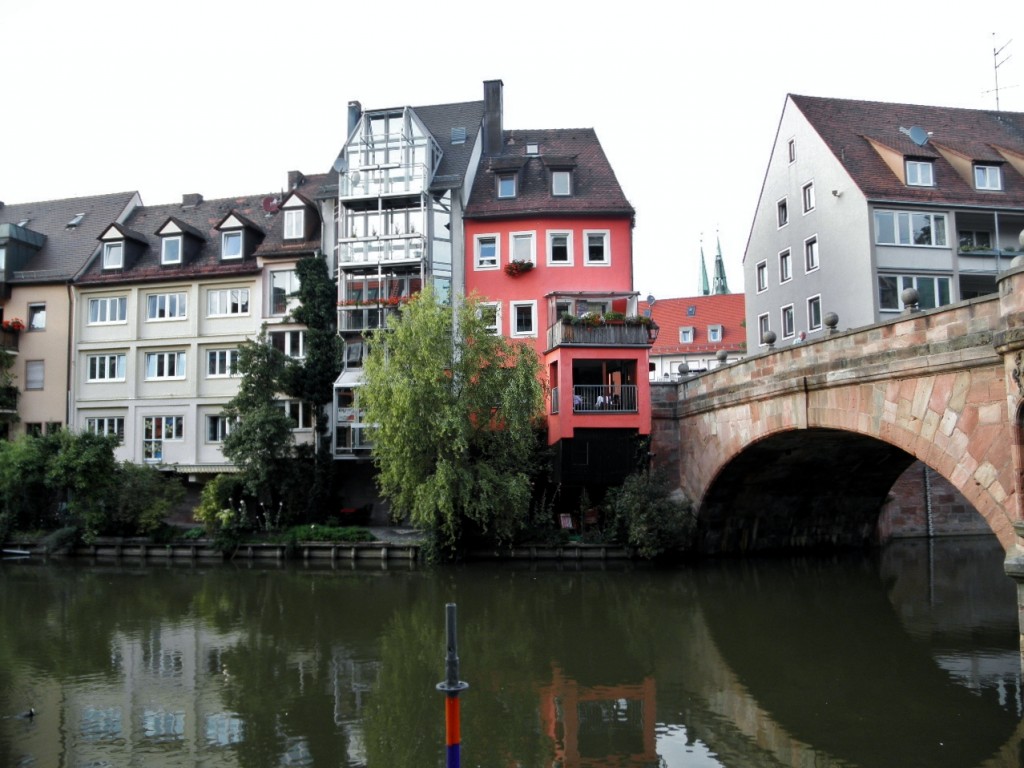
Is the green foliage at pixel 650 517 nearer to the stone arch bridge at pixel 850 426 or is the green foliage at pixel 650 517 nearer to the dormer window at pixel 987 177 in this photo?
the stone arch bridge at pixel 850 426

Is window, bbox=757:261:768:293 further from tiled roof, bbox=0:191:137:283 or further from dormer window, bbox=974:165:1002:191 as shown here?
tiled roof, bbox=0:191:137:283

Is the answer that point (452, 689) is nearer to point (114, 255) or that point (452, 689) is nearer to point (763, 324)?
point (763, 324)

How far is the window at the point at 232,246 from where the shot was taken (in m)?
36.9

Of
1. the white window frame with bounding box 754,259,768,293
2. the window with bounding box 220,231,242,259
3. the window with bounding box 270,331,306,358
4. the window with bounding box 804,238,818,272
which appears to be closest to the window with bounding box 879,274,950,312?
the window with bounding box 804,238,818,272

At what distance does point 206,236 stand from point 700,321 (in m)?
37.3

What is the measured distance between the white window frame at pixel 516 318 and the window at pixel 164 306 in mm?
14570

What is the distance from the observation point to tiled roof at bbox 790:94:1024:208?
31406 millimetres

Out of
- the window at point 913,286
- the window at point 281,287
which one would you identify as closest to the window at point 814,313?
the window at point 913,286

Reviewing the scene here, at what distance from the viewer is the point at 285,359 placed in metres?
32.8

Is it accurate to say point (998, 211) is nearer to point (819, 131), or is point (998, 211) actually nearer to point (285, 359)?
point (819, 131)

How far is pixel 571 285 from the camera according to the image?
3319 centimetres

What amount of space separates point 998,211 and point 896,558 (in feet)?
43.2

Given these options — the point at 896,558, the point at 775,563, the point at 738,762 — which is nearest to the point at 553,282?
the point at 775,563

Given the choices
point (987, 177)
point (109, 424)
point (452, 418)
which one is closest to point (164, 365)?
point (109, 424)
